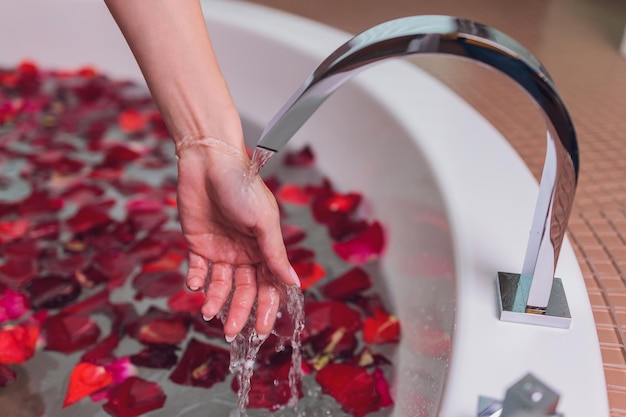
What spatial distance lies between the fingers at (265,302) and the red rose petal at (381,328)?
272 mm

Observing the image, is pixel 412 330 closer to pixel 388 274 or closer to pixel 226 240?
pixel 388 274

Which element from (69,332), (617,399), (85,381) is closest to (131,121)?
(69,332)

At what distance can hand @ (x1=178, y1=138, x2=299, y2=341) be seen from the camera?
0.79 meters

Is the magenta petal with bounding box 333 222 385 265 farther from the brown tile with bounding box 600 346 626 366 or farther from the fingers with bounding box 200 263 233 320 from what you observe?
the brown tile with bounding box 600 346 626 366

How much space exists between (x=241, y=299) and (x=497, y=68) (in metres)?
0.45

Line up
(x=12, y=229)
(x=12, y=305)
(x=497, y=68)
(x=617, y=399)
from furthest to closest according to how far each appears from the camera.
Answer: (x=12, y=229) → (x=12, y=305) → (x=617, y=399) → (x=497, y=68)

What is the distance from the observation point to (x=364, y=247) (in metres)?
1.25

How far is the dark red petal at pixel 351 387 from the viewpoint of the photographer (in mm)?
904

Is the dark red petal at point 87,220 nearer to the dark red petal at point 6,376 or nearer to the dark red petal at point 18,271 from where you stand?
the dark red petal at point 18,271

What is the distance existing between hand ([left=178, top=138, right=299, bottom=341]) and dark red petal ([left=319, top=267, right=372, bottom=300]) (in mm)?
317

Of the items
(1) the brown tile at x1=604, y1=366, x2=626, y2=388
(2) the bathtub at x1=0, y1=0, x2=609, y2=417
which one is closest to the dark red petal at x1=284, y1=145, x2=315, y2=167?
(2) the bathtub at x1=0, y1=0, x2=609, y2=417

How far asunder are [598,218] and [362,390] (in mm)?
437

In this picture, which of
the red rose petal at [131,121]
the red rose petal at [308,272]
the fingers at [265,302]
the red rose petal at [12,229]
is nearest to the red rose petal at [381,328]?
the red rose petal at [308,272]

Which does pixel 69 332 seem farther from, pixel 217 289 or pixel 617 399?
pixel 617 399
